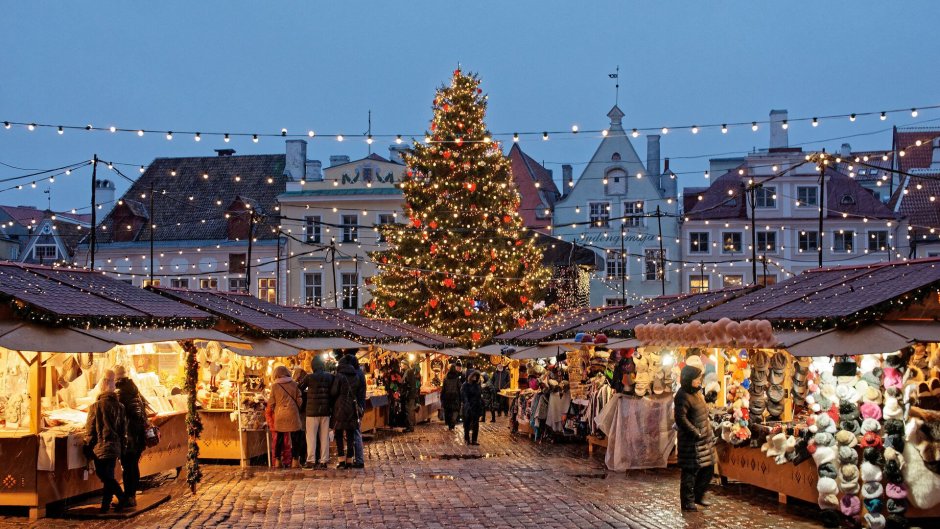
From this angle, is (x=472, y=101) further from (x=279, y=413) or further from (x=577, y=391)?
(x=279, y=413)

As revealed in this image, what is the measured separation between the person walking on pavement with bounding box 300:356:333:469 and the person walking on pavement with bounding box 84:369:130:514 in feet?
16.5

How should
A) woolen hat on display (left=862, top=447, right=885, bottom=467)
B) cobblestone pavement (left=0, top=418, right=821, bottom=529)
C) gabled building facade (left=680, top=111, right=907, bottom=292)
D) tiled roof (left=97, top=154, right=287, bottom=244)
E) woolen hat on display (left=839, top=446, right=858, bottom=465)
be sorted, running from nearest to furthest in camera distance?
woolen hat on display (left=862, top=447, right=885, bottom=467), woolen hat on display (left=839, top=446, right=858, bottom=465), cobblestone pavement (left=0, top=418, right=821, bottom=529), gabled building facade (left=680, top=111, right=907, bottom=292), tiled roof (left=97, top=154, right=287, bottom=244)

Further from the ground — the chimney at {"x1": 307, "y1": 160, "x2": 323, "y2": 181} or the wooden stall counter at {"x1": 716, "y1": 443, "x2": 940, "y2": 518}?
the chimney at {"x1": 307, "y1": 160, "x2": 323, "y2": 181}

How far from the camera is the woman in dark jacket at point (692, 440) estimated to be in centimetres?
1238

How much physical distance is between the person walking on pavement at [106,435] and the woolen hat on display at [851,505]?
303 inches

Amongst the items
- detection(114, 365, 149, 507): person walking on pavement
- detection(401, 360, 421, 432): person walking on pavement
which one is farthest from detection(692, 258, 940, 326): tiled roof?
detection(401, 360, 421, 432): person walking on pavement

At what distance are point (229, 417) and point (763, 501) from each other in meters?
8.68

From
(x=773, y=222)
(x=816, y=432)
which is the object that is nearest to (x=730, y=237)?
(x=773, y=222)

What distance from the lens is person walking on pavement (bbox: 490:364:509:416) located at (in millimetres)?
32938

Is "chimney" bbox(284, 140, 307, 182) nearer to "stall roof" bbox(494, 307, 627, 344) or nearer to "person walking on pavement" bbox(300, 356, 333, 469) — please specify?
"stall roof" bbox(494, 307, 627, 344)

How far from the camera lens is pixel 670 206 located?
5247 centimetres

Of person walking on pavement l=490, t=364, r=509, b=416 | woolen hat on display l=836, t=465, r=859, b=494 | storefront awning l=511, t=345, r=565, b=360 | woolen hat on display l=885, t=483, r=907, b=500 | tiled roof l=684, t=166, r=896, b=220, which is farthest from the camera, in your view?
tiled roof l=684, t=166, r=896, b=220

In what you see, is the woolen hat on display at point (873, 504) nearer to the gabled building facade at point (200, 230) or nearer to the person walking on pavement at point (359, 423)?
the person walking on pavement at point (359, 423)

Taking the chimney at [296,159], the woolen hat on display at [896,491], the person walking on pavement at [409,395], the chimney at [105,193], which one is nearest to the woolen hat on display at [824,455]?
the woolen hat on display at [896,491]
